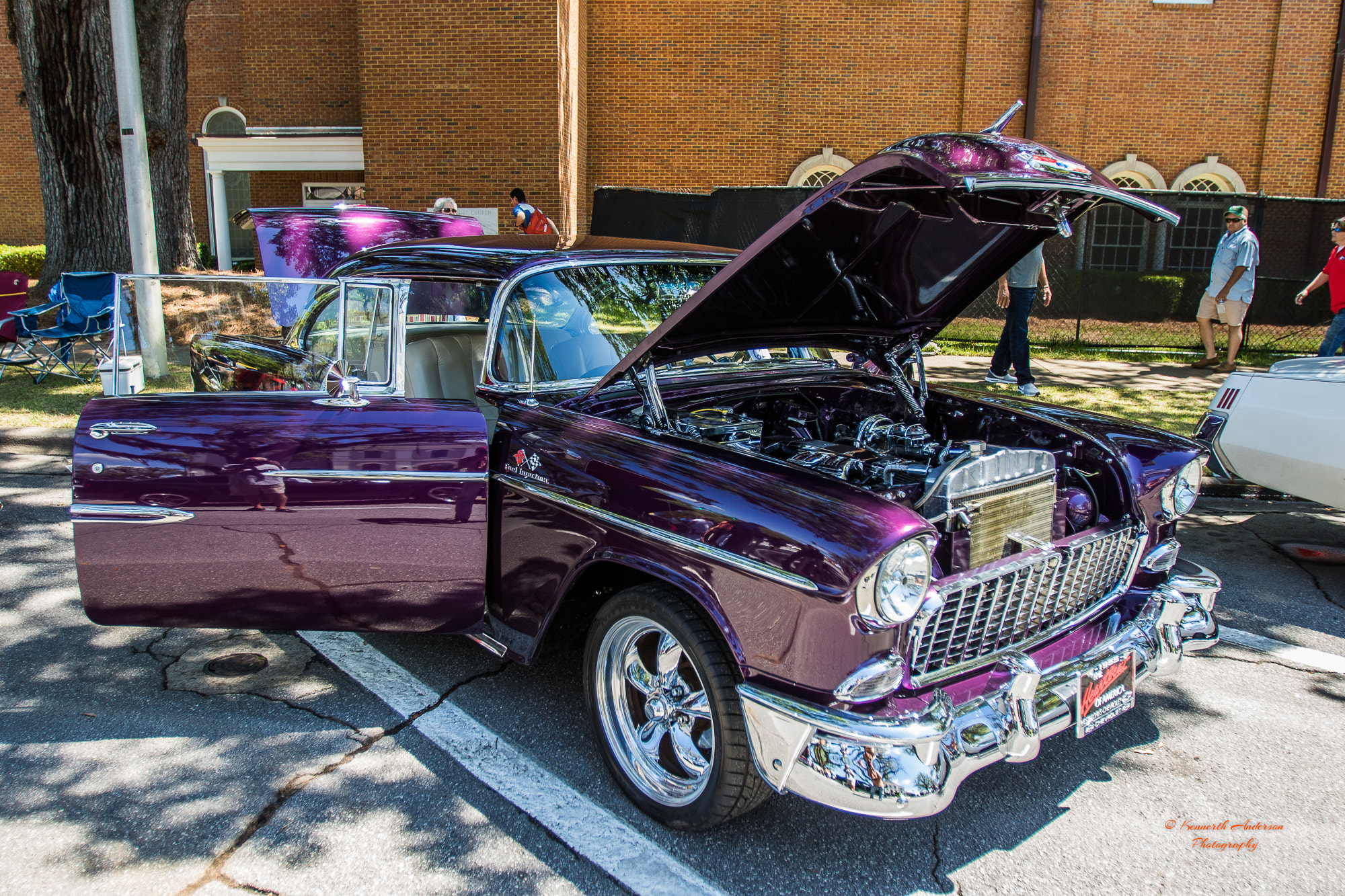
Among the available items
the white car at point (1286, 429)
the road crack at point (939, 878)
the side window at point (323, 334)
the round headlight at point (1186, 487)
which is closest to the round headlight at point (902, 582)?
the road crack at point (939, 878)

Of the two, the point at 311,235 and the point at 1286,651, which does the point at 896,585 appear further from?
the point at 311,235

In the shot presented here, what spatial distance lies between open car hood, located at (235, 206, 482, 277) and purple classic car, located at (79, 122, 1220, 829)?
3.47 metres

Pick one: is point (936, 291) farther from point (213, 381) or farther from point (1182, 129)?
point (1182, 129)

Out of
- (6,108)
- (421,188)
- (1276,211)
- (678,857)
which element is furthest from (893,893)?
(6,108)

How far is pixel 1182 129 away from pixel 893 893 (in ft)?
68.6

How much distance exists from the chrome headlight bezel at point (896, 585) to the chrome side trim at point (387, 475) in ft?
4.34

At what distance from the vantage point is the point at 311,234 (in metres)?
7.09

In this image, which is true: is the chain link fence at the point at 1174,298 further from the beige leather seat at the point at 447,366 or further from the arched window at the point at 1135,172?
the beige leather seat at the point at 447,366

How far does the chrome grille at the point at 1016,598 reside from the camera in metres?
2.45

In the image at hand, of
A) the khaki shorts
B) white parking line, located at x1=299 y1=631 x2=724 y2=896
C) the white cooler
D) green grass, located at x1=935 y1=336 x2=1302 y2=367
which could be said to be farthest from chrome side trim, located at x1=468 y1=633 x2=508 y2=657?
the khaki shorts

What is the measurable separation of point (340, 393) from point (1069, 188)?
2.34m

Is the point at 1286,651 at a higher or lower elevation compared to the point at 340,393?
lower

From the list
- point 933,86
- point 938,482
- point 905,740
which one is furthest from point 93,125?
point 933,86

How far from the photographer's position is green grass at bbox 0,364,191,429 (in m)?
7.47
